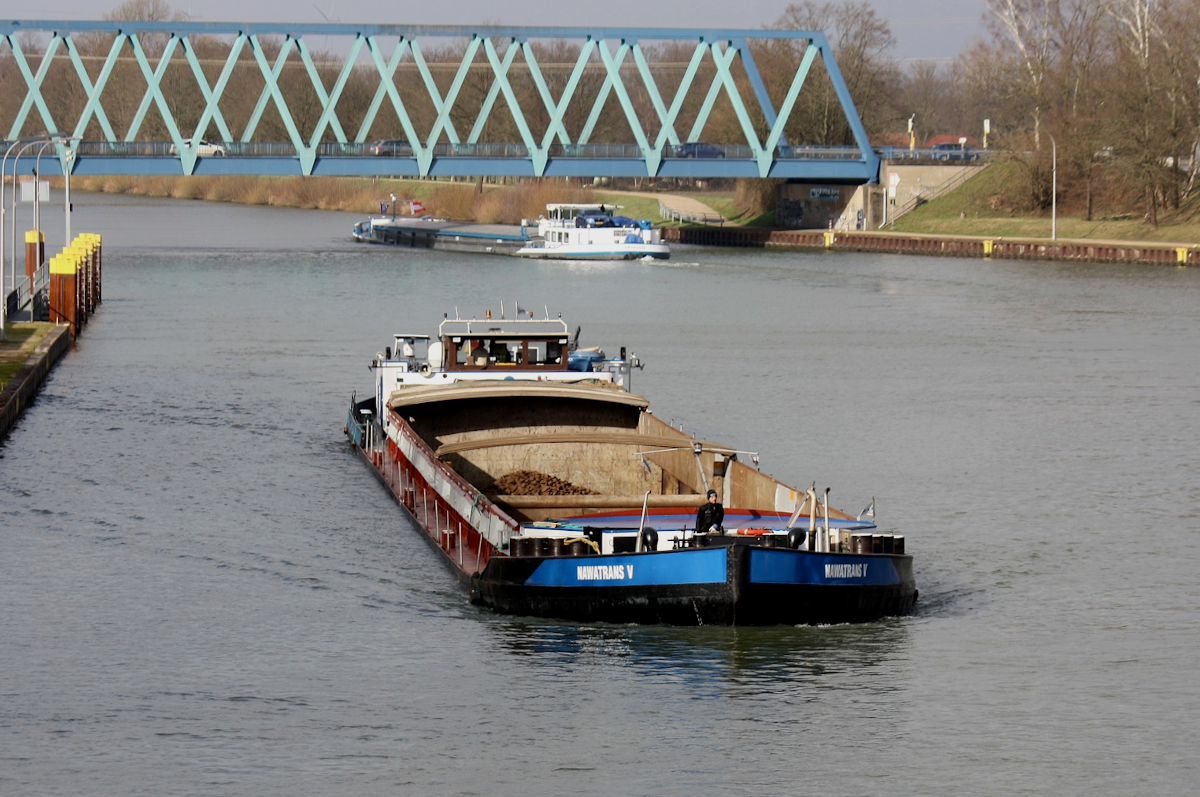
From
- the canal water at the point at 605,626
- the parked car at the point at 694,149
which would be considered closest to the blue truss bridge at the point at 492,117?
the parked car at the point at 694,149

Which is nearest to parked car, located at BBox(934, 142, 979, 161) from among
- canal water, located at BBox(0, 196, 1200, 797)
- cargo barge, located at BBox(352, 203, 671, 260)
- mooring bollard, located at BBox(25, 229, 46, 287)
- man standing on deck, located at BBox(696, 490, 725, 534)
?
cargo barge, located at BBox(352, 203, 671, 260)

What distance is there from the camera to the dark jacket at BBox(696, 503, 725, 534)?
21.6 meters

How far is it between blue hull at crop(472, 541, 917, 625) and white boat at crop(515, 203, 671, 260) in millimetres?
75620

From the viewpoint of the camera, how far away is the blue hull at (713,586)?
821 inches

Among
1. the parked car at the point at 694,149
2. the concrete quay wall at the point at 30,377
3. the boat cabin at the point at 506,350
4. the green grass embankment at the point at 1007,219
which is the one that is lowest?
the concrete quay wall at the point at 30,377

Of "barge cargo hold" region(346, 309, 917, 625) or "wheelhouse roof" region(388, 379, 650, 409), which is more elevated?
"wheelhouse roof" region(388, 379, 650, 409)

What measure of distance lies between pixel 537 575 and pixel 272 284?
56.1 m

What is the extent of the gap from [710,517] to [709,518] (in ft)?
0.08

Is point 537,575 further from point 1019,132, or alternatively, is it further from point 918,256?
point 1019,132

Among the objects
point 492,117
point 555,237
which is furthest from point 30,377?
point 492,117

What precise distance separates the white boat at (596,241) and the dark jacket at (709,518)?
2979 inches

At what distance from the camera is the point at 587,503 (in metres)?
26.4

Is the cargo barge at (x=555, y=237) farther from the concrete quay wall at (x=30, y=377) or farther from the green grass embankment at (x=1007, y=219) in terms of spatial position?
the concrete quay wall at (x=30, y=377)

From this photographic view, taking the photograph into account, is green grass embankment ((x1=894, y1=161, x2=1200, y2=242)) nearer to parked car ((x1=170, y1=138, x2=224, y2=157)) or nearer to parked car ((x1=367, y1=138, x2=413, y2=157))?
parked car ((x1=367, y1=138, x2=413, y2=157))
